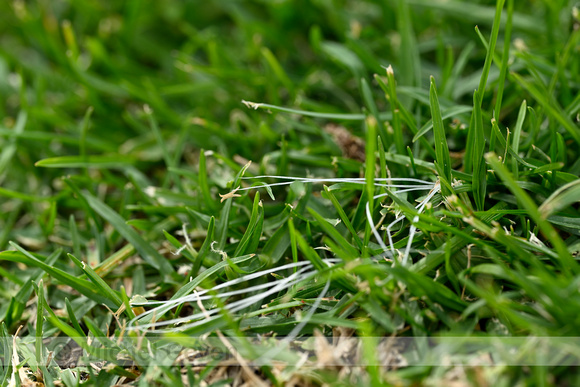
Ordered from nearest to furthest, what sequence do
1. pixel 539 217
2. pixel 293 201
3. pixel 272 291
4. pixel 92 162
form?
1. pixel 539 217
2. pixel 272 291
3. pixel 293 201
4. pixel 92 162

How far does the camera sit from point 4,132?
57.0 inches

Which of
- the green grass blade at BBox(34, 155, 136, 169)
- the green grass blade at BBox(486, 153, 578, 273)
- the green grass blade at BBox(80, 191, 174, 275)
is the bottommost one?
the green grass blade at BBox(80, 191, 174, 275)

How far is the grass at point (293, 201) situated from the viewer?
2.92 ft

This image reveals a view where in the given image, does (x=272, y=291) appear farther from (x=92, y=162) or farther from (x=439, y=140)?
(x=92, y=162)

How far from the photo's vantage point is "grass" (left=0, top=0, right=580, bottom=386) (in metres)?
0.89

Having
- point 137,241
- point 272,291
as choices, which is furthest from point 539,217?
point 137,241

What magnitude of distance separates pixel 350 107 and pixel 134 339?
952 millimetres

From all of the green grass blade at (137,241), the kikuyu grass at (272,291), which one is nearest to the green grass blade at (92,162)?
the green grass blade at (137,241)

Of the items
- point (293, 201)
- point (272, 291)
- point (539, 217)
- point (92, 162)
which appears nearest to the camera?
point (539, 217)

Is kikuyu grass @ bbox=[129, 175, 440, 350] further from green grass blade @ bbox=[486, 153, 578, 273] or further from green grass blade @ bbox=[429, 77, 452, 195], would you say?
green grass blade @ bbox=[486, 153, 578, 273]

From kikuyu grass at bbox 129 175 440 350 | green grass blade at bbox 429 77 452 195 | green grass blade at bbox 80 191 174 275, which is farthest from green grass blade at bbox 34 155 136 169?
green grass blade at bbox 429 77 452 195

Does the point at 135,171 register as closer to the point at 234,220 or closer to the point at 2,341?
the point at 234,220

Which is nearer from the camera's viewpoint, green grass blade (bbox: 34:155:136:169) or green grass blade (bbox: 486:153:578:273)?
green grass blade (bbox: 486:153:578:273)

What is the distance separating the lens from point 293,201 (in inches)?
47.9
